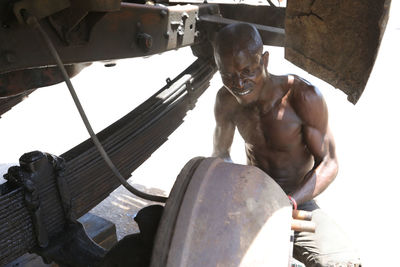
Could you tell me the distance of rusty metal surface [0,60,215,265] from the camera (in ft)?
4.84

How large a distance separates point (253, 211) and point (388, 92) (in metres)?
5.86

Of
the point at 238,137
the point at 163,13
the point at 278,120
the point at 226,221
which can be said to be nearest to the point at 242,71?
the point at 278,120

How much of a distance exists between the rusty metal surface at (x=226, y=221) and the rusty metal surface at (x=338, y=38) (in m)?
0.63

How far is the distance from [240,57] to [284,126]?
47 centimetres

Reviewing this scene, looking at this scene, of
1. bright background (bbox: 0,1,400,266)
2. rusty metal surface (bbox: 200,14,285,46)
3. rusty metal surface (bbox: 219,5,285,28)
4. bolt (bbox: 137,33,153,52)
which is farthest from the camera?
bright background (bbox: 0,1,400,266)

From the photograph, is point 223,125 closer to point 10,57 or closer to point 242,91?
point 242,91

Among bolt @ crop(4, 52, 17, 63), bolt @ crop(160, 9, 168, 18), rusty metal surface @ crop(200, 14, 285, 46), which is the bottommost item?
rusty metal surface @ crop(200, 14, 285, 46)

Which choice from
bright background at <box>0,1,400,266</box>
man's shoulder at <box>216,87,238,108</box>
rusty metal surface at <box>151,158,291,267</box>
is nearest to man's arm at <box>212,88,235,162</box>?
man's shoulder at <box>216,87,238,108</box>

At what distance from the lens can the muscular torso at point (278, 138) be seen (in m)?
1.87

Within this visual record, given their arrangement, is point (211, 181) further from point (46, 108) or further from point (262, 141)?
point (46, 108)

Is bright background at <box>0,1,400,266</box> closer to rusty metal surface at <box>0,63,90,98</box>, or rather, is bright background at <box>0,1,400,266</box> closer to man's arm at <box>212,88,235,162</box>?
rusty metal surface at <box>0,63,90,98</box>

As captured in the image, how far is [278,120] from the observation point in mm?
1867

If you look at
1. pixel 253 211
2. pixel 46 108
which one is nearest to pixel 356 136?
pixel 253 211

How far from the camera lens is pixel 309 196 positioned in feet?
5.75
